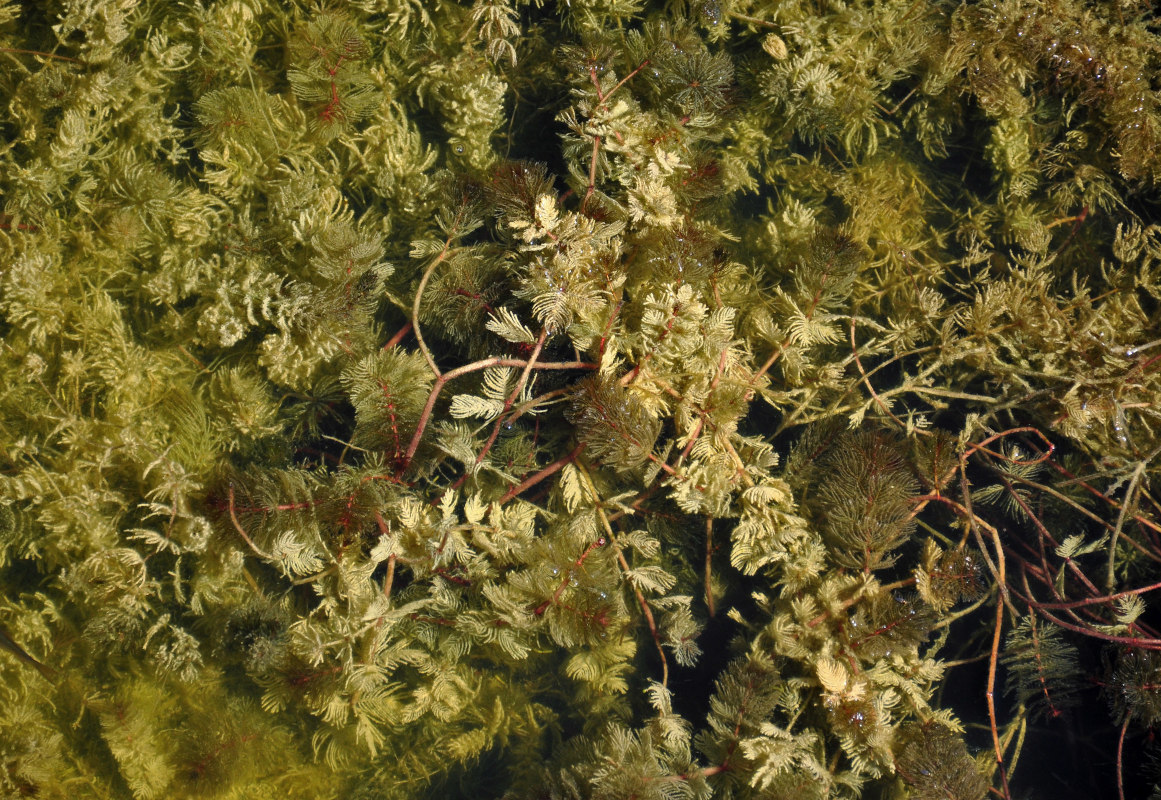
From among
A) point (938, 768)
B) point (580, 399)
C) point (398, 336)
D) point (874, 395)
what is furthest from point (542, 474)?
point (938, 768)

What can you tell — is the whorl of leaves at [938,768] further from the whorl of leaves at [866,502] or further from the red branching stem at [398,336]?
the red branching stem at [398,336]

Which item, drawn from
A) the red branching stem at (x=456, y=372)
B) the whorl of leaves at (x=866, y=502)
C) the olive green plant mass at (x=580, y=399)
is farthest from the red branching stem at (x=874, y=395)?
the red branching stem at (x=456, y=372)

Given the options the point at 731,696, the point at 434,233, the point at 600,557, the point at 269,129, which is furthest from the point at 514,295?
the point at 731,696

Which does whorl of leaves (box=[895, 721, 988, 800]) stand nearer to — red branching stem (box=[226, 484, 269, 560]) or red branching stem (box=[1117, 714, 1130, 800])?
red branching stem (box=[1117, 714, 1130, 800])

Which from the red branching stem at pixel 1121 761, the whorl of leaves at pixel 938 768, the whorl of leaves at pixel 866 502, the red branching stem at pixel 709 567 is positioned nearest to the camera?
the whorl of leaves at pixel 938 768

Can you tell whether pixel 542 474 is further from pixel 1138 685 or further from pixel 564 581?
pixel 1138 685

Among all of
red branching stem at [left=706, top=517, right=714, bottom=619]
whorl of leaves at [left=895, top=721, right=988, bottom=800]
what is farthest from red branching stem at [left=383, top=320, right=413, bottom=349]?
whorl of leaves at [left=895, top=721, right=988, bottom=800]

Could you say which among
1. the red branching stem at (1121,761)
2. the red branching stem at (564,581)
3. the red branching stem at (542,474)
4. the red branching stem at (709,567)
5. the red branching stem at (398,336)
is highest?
the red branching stem at (398,336)

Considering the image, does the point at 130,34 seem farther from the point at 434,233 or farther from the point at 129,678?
the point at 129,678
